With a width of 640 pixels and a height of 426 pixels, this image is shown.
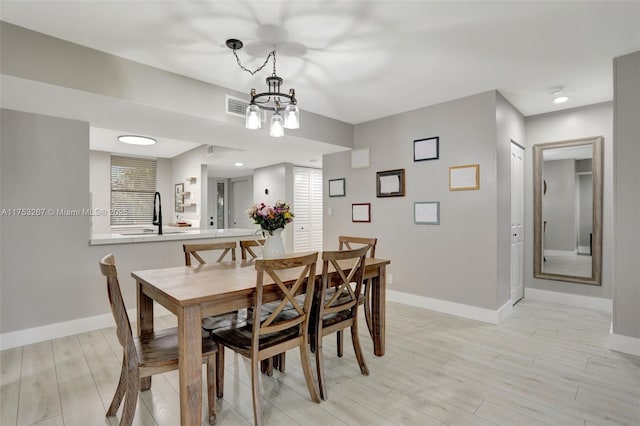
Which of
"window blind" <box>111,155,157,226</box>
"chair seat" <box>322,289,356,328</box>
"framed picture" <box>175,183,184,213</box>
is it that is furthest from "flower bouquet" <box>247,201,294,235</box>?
"window blind" <box>111,155,157,226</box>

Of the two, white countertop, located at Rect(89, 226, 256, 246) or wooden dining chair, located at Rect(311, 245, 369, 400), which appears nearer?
wooden dining chair, located at Rect(311, 245, 369, 400)

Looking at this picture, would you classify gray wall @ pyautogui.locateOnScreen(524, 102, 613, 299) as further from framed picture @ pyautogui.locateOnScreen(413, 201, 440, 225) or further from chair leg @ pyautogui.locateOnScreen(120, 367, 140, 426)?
chair leg @ pyautogui.locateOnScreen(120, 367, 140, 426)

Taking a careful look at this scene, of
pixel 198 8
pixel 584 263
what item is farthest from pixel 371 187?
pixel 198 8

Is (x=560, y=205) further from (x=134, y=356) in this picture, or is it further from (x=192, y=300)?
(x=134, y=356)

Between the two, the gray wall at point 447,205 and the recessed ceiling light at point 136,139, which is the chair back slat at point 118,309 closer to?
the gray wall at point 447,205

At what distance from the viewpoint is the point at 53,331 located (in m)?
2.99

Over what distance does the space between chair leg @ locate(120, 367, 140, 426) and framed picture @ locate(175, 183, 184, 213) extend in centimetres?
553

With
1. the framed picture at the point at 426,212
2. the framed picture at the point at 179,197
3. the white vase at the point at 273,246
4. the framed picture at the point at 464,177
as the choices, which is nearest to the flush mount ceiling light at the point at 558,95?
the framed picture at the point at 464,177

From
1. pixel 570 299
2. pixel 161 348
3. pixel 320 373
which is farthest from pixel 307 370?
pixel 570 299

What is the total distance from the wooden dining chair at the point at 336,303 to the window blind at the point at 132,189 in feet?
19.3

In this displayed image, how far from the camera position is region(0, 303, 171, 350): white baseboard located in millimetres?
2795

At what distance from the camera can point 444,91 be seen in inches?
134

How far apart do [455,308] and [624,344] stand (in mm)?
1411

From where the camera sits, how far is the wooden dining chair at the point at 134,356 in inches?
61.5
